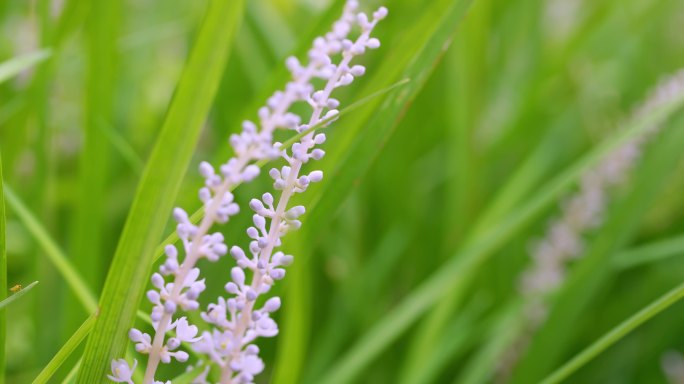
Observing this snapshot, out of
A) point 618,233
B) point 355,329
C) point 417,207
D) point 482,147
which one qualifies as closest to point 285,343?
point 618,233

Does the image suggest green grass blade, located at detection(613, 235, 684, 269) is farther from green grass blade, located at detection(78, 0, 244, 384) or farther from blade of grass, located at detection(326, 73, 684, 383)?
green grass blade, located at detection(78, 0, 244, 384)

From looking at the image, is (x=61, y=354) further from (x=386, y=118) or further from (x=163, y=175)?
(x=386, y=118)

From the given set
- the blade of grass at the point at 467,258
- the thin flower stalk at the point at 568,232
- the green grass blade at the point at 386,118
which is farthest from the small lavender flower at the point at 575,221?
the green grass blade at the point at 386,118

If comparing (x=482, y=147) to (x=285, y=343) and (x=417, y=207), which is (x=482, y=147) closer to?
(x=417, y=207)

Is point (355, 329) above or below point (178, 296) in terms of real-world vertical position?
above

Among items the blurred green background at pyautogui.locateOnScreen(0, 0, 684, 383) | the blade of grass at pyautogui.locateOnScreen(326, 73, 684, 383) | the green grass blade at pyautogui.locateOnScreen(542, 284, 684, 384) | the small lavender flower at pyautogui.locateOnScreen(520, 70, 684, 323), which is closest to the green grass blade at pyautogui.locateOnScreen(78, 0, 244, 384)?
the blurred green background at pyautogui.locateOnScreen(0, 0, 684, 383)

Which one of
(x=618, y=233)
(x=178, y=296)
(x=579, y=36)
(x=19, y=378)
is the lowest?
(x=178, y=296)
